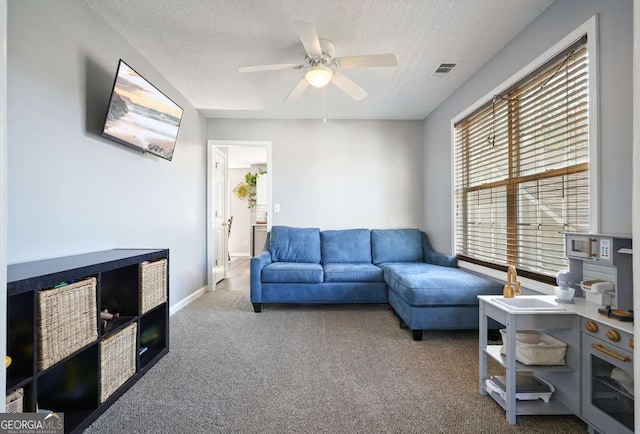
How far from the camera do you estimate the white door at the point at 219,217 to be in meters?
4.34

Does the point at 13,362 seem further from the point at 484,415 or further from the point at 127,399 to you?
the point at 484,415

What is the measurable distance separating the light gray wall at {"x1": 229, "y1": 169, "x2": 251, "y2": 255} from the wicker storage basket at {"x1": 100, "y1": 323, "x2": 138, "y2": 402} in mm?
5974

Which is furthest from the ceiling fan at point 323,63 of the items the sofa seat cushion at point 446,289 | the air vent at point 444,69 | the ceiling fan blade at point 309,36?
the sofa seat cushion at point 446,289

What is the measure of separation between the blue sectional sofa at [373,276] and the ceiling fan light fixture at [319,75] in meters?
1.85

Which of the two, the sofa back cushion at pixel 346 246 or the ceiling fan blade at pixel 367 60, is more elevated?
the ceiling fan blade at pixel 367 60

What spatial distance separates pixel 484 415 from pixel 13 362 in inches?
86.4

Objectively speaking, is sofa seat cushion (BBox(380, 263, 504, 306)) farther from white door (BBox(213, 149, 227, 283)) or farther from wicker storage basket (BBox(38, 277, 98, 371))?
white door (BBox(213, 149, 227, 283))

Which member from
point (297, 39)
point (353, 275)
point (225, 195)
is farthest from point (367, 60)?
point (225, 195)

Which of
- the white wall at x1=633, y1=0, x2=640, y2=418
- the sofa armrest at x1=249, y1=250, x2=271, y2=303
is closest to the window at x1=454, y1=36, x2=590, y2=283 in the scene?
the white wall at x1=633, y1=0, x2=640, y2=418

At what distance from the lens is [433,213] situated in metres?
3.93

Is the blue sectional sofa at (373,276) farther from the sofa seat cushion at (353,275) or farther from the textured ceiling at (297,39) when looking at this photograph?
the textured ceiling at (297,39)

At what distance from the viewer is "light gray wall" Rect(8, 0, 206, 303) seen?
1.49m

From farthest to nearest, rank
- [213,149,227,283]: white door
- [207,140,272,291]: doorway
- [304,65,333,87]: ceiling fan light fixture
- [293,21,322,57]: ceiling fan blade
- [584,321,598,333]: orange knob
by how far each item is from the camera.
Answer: [213,149,227,283]: white door, [207,140,272,291]: doorway, [304,65,333,87]: ceiling fan light fixture, [293,21,322,57]: ceiling fan blade, [584,321,598,333]: orange knob

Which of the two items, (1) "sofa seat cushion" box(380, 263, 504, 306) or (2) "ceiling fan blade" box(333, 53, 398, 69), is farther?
(1) "sofa seat cushion" box(380, 263, 504, 306)
